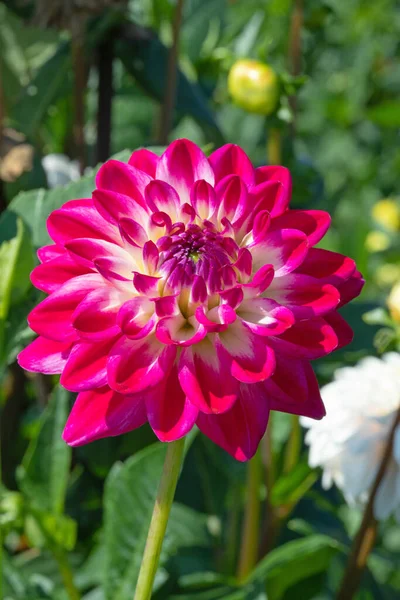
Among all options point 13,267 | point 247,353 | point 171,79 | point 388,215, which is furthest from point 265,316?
point 388,215

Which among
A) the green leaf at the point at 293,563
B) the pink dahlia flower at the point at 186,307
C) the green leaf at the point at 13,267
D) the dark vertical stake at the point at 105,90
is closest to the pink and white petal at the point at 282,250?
the pink dahlia flower at the point at 186,307

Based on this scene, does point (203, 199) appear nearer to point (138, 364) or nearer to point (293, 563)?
point (138, 364)

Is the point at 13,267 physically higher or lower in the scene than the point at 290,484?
higher

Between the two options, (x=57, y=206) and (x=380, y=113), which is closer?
(x=57, y=206)

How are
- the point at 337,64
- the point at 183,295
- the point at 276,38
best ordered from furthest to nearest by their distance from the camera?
the point at 337,64 → the point at 276,38 → the point at 183,295

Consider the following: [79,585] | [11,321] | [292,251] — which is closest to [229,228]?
[292,251]

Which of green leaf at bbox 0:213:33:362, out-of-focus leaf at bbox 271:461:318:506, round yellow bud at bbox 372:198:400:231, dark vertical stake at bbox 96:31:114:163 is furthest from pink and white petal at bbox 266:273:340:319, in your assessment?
round yellow bud at bbox 372:198:400:231

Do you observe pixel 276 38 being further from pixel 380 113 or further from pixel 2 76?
pixel 2 76
